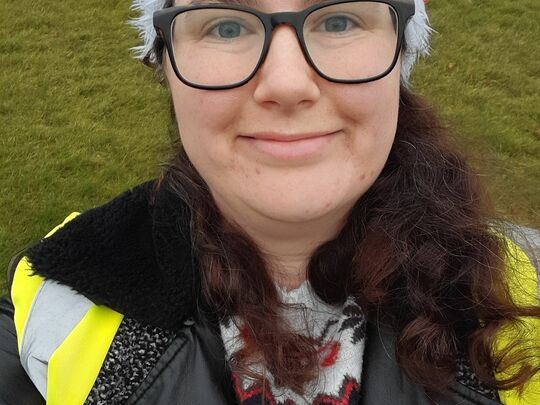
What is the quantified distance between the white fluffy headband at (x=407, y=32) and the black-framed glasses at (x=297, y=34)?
20cm

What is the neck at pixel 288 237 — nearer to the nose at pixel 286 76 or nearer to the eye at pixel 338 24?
the nose at pixel 286 76

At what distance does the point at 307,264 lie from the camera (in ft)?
5.46

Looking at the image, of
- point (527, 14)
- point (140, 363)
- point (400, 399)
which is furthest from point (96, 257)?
point (527, 14)

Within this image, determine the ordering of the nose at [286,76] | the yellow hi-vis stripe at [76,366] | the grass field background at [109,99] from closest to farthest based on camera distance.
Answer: the nose at [286,76] < the yellow hi-vis stripe at [76,366] < the grass field background at [109,99]

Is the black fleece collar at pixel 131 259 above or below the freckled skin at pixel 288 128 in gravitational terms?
below

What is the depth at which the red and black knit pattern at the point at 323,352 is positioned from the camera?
1534 mm

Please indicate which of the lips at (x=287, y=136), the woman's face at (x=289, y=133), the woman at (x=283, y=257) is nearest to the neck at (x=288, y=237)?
the woman at (x=283, y=257)

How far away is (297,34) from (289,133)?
0.65 ft

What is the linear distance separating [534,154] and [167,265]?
333 centimetres

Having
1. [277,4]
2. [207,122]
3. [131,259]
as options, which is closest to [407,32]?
[277,4]

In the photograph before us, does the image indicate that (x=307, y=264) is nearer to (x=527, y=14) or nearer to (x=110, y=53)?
(x=110, y=53)

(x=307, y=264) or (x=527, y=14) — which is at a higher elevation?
(x=307, y=264)

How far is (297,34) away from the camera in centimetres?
130

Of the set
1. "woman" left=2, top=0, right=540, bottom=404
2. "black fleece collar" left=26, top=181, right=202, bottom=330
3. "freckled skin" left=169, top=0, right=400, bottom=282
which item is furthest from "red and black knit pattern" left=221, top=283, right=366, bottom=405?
"freckled skin" left=169, top=0, right=400, bottom=282
